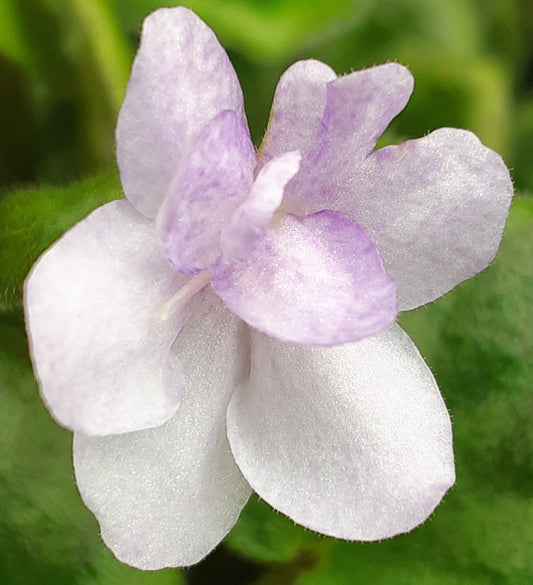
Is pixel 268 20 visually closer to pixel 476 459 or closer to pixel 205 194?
pixel 476 459

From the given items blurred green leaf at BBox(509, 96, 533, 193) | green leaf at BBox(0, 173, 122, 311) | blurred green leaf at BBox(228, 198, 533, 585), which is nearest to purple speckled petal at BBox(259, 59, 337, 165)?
green leaf at BBox(0, 173, 122, 311)

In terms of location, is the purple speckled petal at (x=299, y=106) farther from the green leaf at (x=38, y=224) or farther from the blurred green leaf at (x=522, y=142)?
the blurred green leaf at (x=522, y=142)

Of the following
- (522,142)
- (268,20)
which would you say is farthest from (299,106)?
(522,142)

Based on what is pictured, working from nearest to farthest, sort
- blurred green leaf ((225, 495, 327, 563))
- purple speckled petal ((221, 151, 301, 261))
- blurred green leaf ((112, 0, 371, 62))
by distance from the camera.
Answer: purple speckled petal ((221, 151, 301, 261))
blurred green leaf ((225, 495, 327, 563))
blurred green leaf ((112, 0, 371, 62))

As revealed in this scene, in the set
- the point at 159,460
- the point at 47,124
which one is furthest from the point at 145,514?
the point at 47,124

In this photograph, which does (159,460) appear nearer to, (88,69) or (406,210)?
(406,210)

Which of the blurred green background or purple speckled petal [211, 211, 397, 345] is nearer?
purple speckled petal [211, 211, 397, 345]

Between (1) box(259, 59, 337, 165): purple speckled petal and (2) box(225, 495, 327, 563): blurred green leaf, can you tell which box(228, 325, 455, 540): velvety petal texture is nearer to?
(1) box(259, 59, 337, 165): purple speckled petal
